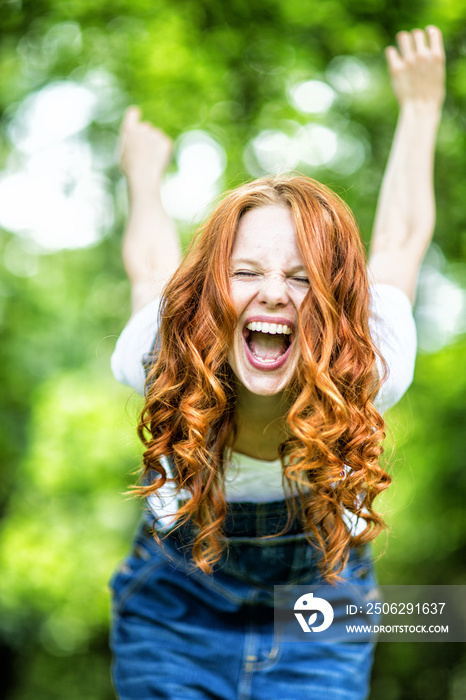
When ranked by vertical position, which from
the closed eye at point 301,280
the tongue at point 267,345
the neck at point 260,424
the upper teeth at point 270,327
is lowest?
the neck at point 260,424

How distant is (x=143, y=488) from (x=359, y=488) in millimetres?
563

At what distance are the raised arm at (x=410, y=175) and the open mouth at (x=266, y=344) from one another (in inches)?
23.4

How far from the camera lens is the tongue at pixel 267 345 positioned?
63.4 inches

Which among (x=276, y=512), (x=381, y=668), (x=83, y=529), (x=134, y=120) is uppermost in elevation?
(x=134, y=120)

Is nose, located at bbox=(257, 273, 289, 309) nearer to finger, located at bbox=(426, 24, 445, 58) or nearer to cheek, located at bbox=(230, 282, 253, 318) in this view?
cheek, located at bbox=(230, 282, 253, 318)

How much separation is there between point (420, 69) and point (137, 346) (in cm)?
150

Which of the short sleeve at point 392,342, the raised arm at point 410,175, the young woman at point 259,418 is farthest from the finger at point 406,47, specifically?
the short sleeve at point 392,342

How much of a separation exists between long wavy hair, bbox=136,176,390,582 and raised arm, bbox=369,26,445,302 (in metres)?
0.51

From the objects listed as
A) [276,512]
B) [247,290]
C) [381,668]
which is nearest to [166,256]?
[247,290]

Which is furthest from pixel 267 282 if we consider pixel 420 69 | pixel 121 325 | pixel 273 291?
pixel 121 325

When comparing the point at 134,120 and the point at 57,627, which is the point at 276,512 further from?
the point at 57,627

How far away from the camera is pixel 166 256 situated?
2.22 m

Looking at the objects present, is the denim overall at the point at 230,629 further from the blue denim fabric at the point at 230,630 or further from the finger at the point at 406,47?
the finger at the point at 406,47

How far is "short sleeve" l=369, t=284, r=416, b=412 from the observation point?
178cm
